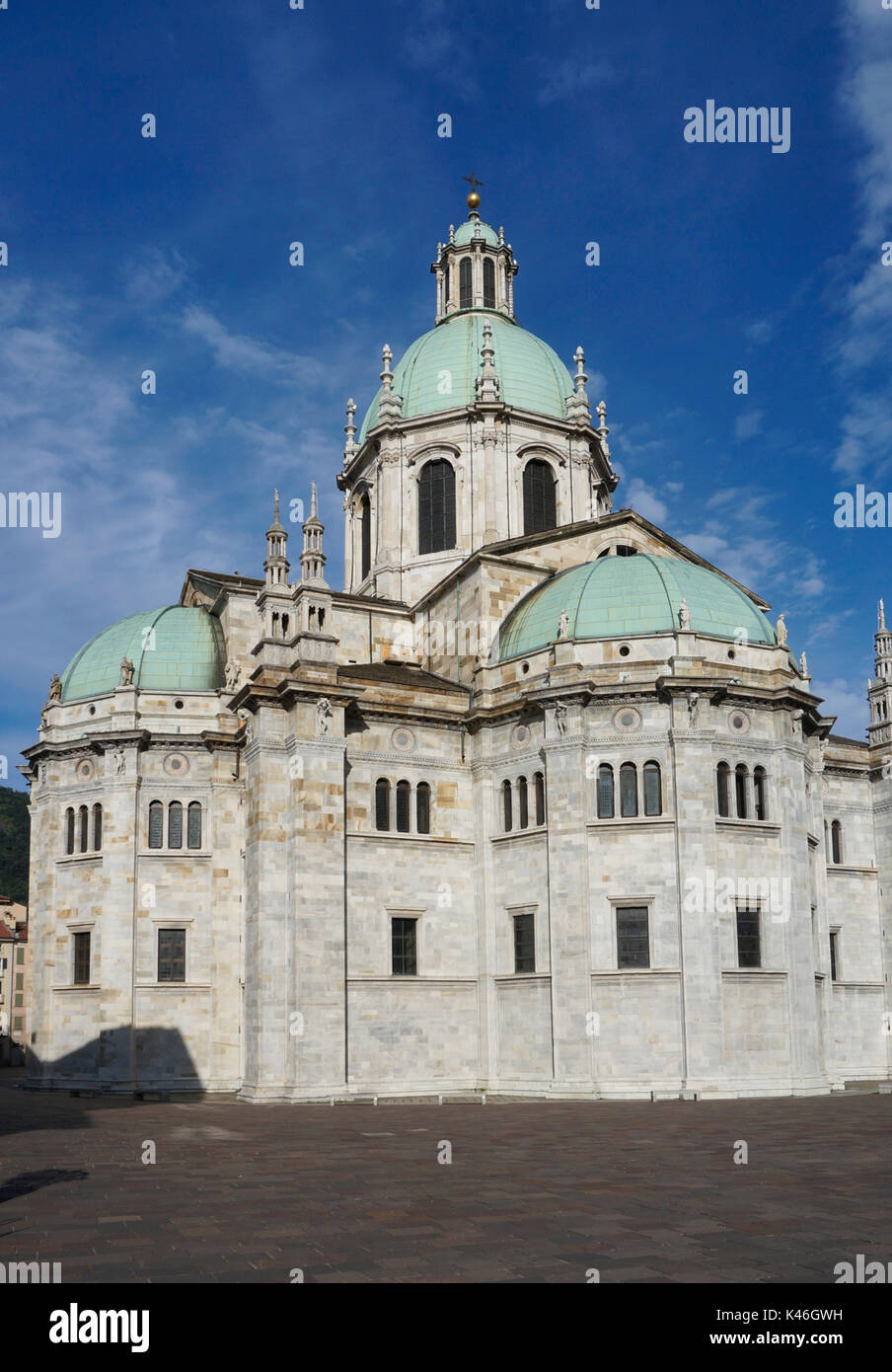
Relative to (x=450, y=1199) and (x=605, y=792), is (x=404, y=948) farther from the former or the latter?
(x=450, y=1199)

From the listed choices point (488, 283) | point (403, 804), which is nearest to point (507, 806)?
point (403, 804)

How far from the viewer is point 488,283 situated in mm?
60500

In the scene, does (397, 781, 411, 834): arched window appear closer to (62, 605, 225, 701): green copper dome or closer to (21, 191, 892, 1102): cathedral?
(21, 191, 892, 1102): cathedral

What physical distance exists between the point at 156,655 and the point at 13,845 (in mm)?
87220

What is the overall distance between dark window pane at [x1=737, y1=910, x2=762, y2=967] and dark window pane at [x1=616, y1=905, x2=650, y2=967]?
3.01m

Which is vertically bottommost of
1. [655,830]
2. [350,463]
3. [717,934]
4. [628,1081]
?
[628,1081]

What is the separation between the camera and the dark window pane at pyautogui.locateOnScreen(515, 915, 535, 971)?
40.8 metres

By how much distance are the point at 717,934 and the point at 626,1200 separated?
22.9m

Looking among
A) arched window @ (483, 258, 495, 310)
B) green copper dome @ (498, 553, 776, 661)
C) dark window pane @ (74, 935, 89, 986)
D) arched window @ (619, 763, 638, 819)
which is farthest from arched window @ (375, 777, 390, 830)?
arched window @ (483, 258, 495, 310)

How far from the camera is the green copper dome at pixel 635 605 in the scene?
1640 inches
